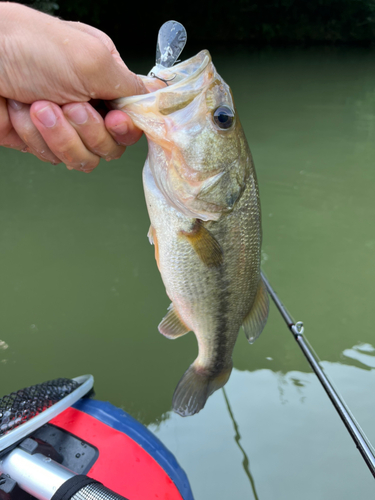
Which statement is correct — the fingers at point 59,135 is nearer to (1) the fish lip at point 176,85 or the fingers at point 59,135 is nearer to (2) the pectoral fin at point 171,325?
(1) the fish lip at point 176,85

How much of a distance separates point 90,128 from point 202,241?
0.47 m

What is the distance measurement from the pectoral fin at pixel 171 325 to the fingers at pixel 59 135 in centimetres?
63

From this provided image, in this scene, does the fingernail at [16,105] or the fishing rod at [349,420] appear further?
the fishing rod at [349,420]

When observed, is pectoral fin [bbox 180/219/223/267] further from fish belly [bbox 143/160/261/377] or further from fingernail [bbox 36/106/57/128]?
fingernail [bbox 36/106/57/128]

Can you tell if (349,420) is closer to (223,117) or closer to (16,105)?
(223,117)

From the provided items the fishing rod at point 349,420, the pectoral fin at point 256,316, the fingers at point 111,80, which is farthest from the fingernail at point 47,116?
the fishing rod at point 349,420

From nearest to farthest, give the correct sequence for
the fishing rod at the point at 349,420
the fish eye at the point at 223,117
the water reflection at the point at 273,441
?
the fish eye at the point at 223,117, the fishing rod at the point at 349,420, the water reflection at the point at 273,441

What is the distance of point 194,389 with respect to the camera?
1572 mm

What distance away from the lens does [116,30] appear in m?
16.4

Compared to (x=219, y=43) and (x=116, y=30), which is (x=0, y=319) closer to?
(x=116, y=30)

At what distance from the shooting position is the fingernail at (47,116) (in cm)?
107

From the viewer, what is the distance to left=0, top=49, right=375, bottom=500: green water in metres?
2.26

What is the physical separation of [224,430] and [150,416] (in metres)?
0.46

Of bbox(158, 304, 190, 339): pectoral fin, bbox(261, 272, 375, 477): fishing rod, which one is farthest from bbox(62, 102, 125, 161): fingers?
bbox(261, 272, 375, 477): fishing rod
